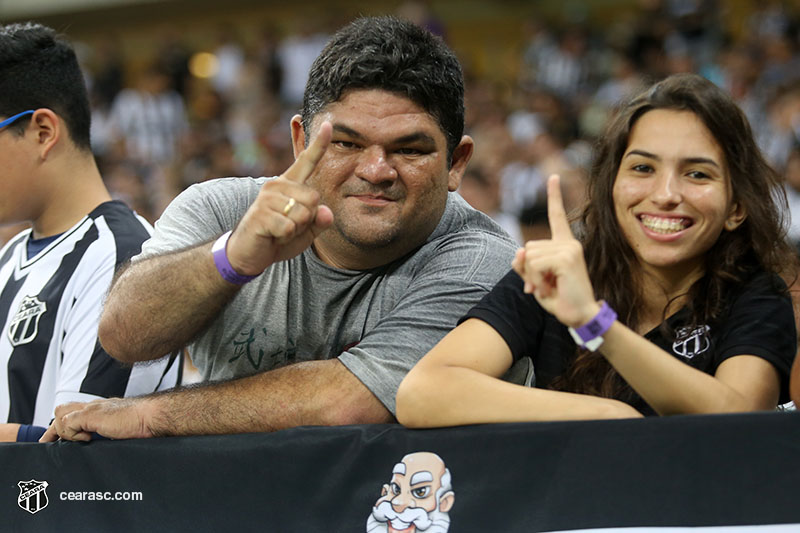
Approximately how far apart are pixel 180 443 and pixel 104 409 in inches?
12.1

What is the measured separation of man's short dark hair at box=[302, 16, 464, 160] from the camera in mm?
2697

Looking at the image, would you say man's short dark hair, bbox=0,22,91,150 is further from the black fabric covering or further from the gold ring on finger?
the gold ring on finger

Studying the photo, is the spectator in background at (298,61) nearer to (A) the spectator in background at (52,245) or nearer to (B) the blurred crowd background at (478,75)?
(B) the blurred crowd background at (478,75)

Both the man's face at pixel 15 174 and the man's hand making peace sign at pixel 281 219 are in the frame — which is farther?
the man's face at pixel 15 174

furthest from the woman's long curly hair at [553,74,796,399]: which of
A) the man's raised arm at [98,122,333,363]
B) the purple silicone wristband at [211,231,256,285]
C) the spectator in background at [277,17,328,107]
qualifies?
the spectator in background at [277,17,328,107]

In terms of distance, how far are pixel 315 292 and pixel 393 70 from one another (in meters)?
0.69

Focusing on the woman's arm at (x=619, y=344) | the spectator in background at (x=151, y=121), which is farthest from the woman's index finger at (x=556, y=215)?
the spectator in background at (x=151, y=121)

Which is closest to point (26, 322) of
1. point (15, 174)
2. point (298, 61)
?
point (15, 174)

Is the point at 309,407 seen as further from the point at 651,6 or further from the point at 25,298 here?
the point at 651,6

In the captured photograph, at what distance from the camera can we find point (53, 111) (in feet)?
11.2

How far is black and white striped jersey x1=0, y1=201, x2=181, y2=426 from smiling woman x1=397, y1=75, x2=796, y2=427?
1191 mm

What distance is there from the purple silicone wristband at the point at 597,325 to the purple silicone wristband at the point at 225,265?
895 mm

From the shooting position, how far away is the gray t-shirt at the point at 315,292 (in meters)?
2.71

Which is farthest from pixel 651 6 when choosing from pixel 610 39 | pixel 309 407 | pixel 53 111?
pixel 309 407
